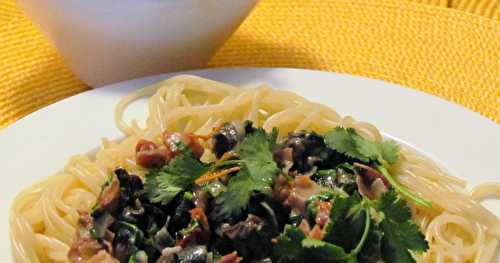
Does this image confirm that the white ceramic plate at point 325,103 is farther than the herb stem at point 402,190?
Yes

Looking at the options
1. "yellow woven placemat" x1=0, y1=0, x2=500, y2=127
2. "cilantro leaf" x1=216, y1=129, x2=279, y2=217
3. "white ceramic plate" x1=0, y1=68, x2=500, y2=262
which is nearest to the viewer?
"cilantro leaf" x1=216, y1=129, x2=279, y2=217

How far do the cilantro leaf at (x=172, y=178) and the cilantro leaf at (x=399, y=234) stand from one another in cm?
56

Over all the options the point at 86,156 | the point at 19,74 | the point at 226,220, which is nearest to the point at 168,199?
the point at 226,220

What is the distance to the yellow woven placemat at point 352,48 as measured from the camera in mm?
3225

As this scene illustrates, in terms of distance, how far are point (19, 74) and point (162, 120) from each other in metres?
0.92

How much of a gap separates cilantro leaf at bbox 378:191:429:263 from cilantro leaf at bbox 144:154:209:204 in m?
0.56

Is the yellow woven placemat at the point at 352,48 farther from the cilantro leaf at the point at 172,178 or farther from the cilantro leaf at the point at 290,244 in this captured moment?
the cilantro leaf at the point at 290,244

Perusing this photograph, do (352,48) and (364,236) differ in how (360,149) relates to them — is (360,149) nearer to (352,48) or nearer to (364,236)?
(364,236)

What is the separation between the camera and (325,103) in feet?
9.48

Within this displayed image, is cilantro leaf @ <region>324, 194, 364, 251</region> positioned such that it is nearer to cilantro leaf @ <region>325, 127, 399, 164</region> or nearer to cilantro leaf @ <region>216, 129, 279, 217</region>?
cilantro leaf @ <region>216, 129, 279, 217</region>

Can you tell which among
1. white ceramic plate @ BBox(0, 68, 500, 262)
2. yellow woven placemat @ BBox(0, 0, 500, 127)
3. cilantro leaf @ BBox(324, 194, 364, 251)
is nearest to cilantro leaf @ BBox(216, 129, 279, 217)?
cilantro leaf @ BBox(324, 194, 364, 251)

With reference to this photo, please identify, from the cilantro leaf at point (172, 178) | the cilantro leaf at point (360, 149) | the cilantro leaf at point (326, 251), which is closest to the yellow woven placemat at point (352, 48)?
the cilantro leaf at point (360, 149)

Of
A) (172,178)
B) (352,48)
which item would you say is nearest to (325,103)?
(352,48)

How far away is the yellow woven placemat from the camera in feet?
10.6
